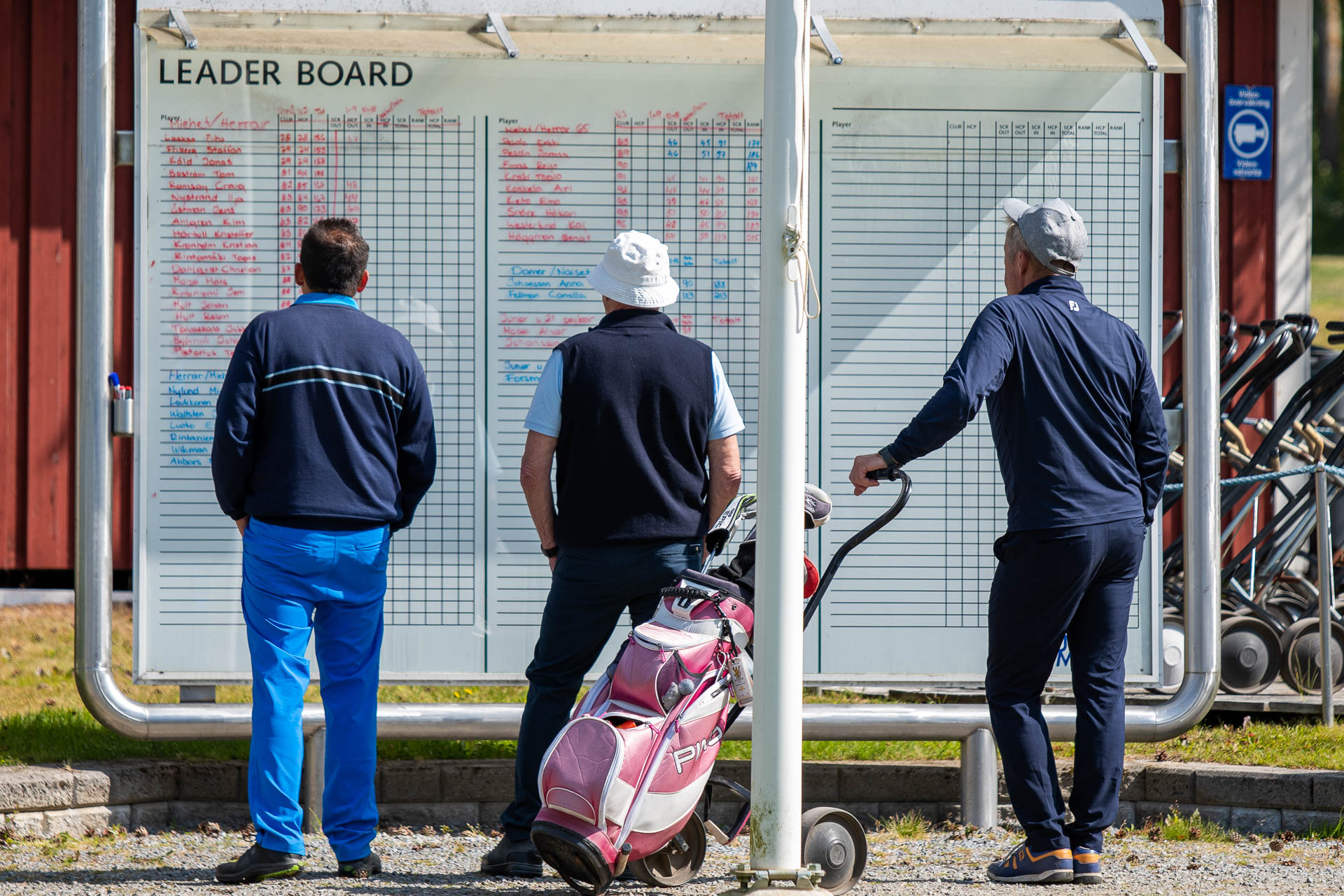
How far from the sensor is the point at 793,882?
4.07 metres

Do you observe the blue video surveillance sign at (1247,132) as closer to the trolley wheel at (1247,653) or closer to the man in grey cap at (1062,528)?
the trolley wheel at (1247,653)

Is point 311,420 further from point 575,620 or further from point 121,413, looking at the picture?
point 121,413

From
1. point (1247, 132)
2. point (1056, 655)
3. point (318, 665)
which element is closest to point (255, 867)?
point (318, 665)

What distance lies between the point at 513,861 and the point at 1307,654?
422 cm

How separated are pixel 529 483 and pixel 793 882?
144 centimetres

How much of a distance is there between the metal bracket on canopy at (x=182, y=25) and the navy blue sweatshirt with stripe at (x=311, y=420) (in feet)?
4.22

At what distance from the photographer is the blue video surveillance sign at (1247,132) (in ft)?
29.6

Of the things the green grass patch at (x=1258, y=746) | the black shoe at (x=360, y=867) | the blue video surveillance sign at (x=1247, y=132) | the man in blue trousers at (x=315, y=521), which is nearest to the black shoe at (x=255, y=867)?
the man in blue trousers at (x=315, y=521)

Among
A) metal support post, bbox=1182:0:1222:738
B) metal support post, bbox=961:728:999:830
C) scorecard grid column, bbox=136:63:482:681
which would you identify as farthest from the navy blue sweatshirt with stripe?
metal support post, bbox=1182:0:1222:738

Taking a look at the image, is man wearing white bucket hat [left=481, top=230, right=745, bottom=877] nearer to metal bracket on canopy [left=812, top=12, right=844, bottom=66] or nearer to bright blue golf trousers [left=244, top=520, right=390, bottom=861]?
bright blue golf trousers [left=244, top=520, right=390, bottom=861]

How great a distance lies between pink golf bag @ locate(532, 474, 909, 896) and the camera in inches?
158

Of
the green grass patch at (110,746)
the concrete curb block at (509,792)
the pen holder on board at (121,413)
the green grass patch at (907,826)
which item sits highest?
the pen holder on board at (121,413)

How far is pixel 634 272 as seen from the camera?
4.68m

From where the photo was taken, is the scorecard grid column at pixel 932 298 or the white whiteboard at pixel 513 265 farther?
the scorecard grid column at pixel 932 298
